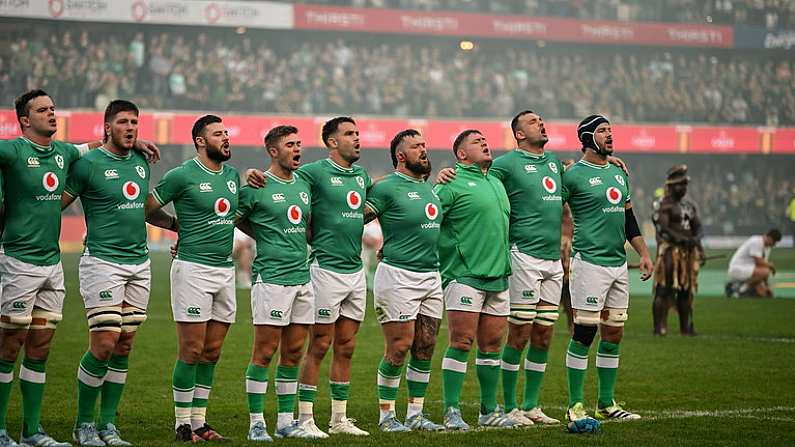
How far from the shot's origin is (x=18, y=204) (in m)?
8.91

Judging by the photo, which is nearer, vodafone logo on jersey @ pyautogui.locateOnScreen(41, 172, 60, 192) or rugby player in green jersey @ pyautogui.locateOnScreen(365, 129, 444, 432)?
vodafone logo on jersey @ pyautogui.locateOnScreen(41, 172, 60, 192)

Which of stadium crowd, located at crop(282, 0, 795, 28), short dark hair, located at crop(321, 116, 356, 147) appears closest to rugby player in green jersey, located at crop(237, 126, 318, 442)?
short dark hair, located at crop(321, 116, 356, 147)

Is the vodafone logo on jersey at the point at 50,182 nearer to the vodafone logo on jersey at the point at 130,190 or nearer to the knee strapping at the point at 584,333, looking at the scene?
the vodafone logo on jersey at the point at 130,190

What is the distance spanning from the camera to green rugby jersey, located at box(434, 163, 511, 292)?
33.9ft

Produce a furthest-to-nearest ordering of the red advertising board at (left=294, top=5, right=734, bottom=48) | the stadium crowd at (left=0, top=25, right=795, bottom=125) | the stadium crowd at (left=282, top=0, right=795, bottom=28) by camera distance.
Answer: the stadium crowd at (left=282, top=0, right=795, bottom=28) → the red advertising board at (left=294, top=5, right=734, bottom=48) → the stadium crowd at (left=0, top=25, right=795, bottom=125)

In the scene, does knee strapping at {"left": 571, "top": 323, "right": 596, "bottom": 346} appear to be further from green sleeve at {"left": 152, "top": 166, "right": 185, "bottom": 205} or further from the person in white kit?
the person in white kit

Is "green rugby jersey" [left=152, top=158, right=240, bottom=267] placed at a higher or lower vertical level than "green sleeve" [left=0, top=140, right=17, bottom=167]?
lower

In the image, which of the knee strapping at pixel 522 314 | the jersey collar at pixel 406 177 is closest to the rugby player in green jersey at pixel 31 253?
the jersey collar at pixel 406 177

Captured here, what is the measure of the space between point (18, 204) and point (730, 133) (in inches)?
1692

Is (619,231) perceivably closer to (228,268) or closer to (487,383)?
(487,383)

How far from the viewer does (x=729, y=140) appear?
160 ft

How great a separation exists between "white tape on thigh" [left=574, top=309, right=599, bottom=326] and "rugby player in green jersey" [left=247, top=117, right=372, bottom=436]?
1.96 meters

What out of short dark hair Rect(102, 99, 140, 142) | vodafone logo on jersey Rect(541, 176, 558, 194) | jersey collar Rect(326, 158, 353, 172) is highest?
short dark hair Rect(102, 99, 140, 142)

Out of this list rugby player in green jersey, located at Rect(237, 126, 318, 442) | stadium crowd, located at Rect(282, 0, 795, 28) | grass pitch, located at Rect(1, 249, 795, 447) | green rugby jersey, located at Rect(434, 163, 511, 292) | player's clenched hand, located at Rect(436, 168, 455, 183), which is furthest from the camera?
stadium crowd, located at Rect(282, 0, 795, 28)
